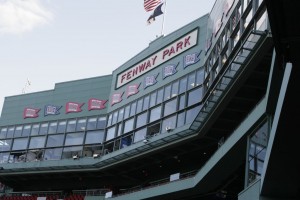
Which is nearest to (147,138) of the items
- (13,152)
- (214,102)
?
(214,102)

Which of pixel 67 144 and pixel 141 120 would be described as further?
pixel 67 144

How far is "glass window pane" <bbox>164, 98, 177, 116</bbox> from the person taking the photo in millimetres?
35375

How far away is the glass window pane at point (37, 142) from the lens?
48.1 meters

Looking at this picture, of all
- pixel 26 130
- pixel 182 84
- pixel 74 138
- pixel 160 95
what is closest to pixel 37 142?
pixel 26 130

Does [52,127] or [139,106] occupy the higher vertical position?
[139,106]

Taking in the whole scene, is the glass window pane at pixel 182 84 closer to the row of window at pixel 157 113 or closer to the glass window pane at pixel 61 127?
the row of window at pixel 157 113

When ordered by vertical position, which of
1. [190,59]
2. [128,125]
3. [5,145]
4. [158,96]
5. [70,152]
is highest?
[190,59]

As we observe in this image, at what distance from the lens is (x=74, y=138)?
151ft

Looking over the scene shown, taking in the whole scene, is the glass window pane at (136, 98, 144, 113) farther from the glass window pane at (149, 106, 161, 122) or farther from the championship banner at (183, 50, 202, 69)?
the championship banner at (183, 50, 202, 69)

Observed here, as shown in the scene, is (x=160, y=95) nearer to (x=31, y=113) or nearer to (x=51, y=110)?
(x=51, y=110)

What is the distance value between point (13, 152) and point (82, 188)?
7.93 metres

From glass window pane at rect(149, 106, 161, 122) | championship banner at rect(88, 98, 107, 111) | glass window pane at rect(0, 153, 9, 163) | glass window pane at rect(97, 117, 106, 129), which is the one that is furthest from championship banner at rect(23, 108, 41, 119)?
glass window pane at rect(149, 106, 161, 122)

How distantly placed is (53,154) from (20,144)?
483cm

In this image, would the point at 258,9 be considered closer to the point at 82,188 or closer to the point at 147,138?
the point at 147,138
